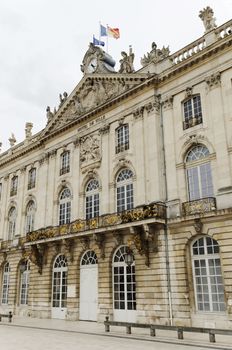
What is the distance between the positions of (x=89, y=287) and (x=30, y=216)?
9.83 m

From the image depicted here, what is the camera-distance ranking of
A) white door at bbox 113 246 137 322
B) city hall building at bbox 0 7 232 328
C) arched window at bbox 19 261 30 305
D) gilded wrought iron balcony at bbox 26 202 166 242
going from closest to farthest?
1. city hall building at bbox 0 7 232 328
2. gilded wrought iron balcony at bbox 26 202 166 242
3. white door at bbox 113 246 137 322
4. arched window at bbox 19 261 30 305

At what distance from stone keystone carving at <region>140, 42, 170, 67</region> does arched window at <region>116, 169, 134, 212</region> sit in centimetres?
680

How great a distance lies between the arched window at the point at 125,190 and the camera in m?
20.5

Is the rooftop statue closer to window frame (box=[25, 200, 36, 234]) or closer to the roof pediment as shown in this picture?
the roof pediment

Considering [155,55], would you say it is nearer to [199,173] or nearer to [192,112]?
[192,112]

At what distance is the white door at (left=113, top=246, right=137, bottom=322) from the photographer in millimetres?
18312

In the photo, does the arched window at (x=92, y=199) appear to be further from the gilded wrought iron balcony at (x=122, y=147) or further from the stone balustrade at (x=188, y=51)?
the stone balustrade at (x=188, y=51)

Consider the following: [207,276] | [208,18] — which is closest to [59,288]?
[207,276]

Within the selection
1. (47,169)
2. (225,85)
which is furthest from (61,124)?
(225,85)

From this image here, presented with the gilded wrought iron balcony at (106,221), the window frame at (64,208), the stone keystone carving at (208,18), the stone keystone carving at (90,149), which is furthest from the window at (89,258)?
the stone keystone carving at (208,18)

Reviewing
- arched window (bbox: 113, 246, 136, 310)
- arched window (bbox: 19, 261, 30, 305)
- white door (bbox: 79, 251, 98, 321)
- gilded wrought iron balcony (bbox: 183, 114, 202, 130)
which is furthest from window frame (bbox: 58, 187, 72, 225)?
gilded wrought iron balcony (bbox: 183, 114, 202, 130)

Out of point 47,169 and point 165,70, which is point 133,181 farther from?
point 47,169

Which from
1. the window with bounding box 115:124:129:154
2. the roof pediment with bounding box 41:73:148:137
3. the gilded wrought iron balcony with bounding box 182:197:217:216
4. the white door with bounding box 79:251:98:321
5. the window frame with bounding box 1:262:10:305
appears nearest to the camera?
the gilded wrought iron balcony with bounding box 182:197:217:216

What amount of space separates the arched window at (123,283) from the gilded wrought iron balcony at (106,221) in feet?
5.73
